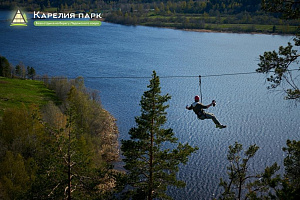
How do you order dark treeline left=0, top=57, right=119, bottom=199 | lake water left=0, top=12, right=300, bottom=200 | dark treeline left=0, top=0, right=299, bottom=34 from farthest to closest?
dark treeline left=0, top=0, right=299, bottom=34 < lake water left=0, top=12, right=300, bottom=200 < dark treeline left=0, top=57, right=119, bottom=199

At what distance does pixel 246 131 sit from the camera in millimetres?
30578

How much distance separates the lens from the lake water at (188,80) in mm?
27516

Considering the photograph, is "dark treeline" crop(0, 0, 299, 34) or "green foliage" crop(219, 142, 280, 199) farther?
"dark treeline" crop(0, 0, 299, 34)

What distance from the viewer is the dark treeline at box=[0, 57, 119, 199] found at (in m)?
11.8

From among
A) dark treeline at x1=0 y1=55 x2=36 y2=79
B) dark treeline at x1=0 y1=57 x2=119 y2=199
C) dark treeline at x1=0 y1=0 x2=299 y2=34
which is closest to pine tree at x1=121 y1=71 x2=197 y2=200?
dark treeline at x1=0 y1=57 x2=119 y2=199

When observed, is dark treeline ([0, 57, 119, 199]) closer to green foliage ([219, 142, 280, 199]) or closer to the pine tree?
the pine tree

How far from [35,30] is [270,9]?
80.5 m

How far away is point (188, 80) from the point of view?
1736 inches

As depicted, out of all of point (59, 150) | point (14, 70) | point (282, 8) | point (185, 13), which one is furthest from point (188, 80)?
point (185, 13)

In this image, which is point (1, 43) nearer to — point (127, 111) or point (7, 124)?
point (127, 111)

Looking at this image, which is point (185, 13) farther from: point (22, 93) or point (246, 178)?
point (246, 178)

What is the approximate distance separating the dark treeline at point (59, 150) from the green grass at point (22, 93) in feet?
4.05

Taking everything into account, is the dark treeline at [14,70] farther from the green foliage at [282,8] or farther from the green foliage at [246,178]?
the green foliage at [282,8]

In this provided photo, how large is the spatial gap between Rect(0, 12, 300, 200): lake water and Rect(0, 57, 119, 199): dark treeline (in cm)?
378
